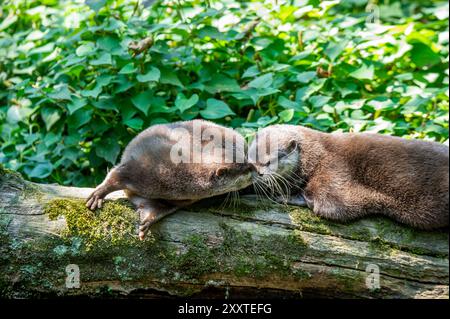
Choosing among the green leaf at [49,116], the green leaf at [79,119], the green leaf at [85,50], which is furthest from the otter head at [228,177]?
the green leaf at [49,116]

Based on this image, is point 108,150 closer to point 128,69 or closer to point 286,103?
point 128,69

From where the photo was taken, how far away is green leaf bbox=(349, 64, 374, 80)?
5.28m

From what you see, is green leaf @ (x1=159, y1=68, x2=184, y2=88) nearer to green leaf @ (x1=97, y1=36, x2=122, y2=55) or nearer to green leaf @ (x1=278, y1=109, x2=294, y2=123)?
green leaf @ (x1=97, y1=36, x2=122, y2=55)

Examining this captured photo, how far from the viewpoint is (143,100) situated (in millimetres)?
4910

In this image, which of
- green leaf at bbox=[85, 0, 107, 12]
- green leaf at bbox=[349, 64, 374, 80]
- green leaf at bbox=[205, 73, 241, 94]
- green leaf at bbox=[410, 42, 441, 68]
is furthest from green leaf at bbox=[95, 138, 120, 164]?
green leaf at bbox=[410, 42, 441, 68]

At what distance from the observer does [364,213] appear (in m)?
3.76

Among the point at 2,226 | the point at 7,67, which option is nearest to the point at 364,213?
the point at 2,226

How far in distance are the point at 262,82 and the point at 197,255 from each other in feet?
6.66

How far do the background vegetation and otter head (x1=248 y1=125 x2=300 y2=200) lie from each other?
1.24 ft

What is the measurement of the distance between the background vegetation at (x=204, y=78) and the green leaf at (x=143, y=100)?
0.04ft

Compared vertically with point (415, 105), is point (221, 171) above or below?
above

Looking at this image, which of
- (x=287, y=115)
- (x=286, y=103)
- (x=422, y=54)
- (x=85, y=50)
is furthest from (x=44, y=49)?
(x=422, y=54)

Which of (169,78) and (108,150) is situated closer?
(108,150)

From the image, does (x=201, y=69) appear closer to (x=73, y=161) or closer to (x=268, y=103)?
(x=268, y=103)
